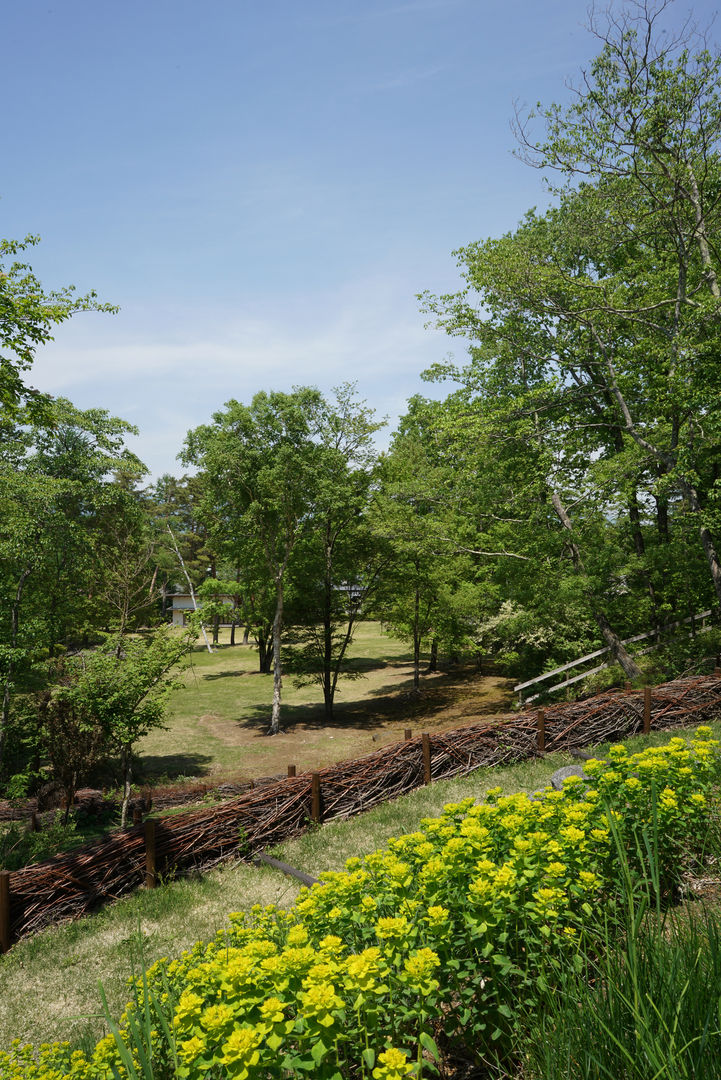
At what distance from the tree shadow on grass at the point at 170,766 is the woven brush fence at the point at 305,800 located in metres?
9.86

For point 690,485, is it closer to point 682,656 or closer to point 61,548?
point 682,656

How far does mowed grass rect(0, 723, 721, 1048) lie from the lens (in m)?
5.33

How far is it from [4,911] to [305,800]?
388cm

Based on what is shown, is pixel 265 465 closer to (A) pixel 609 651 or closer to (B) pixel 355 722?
(B) pixel 355 722

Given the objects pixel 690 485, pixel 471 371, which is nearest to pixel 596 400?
pixel 471 371

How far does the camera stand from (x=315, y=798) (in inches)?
348

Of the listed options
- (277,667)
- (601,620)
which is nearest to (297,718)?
(277,667)

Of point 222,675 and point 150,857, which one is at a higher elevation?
point 150,857

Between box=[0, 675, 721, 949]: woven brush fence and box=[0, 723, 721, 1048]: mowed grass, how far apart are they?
26cm

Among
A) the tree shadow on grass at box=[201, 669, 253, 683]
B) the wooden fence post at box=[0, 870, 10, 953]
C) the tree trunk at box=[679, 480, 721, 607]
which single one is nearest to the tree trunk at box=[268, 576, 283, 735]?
the tree shadow on grass at box=[201, 669, 253, 683]

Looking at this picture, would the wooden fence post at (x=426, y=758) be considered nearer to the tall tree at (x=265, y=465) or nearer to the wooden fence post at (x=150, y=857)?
the wooden fence post at (x=150, y=857)

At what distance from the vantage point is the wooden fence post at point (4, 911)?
21.4 feet

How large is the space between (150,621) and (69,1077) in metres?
30.1

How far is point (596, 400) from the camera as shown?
68.8ft
